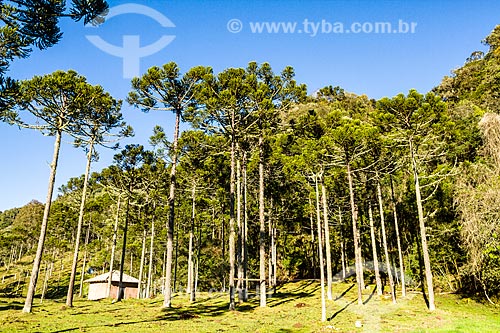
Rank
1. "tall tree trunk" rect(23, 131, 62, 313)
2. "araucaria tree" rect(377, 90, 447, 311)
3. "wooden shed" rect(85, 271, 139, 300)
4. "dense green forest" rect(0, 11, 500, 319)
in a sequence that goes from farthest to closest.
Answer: "wooden shed" rect(85, 271, 139, 300), "araucaria tree" rect(377, 90, 447, 311), "dense green forest" rect(0, 11, 500, 319), "tall tree trunk" rect(23, 131, 62, 313)

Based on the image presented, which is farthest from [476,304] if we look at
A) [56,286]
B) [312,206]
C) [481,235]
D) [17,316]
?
[56,286]

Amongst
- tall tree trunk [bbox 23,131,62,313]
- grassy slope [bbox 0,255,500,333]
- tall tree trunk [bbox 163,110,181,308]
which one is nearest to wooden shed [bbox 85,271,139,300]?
tall tree trunk [bbox 163,110,181,308]

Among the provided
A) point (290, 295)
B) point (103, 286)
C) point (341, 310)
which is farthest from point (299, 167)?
point (103, 286)

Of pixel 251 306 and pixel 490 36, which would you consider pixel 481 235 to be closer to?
pixel 251 306

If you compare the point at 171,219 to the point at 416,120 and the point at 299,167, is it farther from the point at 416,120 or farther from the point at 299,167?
the point at 416,120

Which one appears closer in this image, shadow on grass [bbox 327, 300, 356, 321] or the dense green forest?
shadow on grass [bbox 327, 300, 356, 321]

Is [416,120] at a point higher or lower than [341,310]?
higher

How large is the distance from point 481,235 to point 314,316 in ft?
28.4

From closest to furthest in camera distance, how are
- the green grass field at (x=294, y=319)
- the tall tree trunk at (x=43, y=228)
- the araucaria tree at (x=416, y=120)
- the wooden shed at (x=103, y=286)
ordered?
the green grass field at (x=294, y=319)
the tall tree trunk at (x=43, y=228)
the araucaria tree at (x=416, y=120)
the wooden shed at (x=103, y=286)

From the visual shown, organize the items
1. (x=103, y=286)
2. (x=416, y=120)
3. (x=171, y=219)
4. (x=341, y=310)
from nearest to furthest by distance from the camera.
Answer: (x=341, y=310) < (x=171, y=219) < (x=416, y=120) < (x=103, y=286)

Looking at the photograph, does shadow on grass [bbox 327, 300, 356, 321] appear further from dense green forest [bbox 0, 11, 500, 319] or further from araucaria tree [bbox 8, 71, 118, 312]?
araucaria tree [bbox 8, 71, 118, 312]

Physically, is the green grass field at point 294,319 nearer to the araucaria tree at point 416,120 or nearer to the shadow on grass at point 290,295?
the shadow on grass at point 290,295

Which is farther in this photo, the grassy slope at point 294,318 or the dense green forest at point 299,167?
the dense green forest at point 299,167

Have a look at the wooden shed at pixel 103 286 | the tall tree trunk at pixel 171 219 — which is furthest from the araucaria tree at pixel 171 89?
the wooden shed at pixel 103 286
